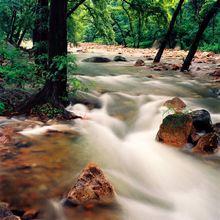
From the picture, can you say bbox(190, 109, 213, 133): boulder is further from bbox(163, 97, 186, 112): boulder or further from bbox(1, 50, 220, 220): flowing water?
bbox(163, 97, 186, 112): boulder

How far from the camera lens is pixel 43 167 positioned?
17.0 ft

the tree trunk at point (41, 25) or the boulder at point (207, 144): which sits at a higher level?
the tree trunk at point (41, 25)

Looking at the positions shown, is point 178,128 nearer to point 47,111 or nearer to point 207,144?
point 207,144

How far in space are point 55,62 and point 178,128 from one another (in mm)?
2777

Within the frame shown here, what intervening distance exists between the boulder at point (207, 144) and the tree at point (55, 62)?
2667 mm

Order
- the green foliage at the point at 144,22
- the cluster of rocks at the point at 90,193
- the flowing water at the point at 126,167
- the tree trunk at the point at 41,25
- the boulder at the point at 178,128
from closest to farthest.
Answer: the cluster of rocks at the point at 90,193
the flowing water at the point at 126,167
the boulder at the point at 178,128
the tree trunk at the point at 41,25
the green foliage at the point at 144,22

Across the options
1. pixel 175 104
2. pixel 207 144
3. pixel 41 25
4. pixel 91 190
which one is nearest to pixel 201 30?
pixel 175 104

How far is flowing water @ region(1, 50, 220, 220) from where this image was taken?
4422 millimetres

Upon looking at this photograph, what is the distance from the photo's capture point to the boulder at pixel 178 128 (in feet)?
21.2

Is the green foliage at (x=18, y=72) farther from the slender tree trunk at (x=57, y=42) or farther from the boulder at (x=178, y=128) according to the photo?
the boulder at (x=178, y=128)

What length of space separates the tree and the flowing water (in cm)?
75

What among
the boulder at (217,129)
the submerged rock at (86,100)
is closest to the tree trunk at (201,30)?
the submerged rock at (86,100)

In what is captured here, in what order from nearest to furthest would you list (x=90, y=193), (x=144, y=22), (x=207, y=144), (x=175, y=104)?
(x=90, y=193) → (x=207, y=144) → (x=175, y=104) → (x=144, y=22)

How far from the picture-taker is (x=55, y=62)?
24.8ft
